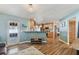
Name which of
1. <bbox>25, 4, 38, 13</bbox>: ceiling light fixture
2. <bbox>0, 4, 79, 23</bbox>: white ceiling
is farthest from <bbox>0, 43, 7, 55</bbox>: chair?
<bbox>25, 4, 38, 13</bbox>: ceiling light fixture

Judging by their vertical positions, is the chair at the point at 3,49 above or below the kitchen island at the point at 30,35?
below

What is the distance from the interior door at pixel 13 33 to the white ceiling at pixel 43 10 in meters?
Result: 0.26

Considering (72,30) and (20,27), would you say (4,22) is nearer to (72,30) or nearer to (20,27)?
(20,27)

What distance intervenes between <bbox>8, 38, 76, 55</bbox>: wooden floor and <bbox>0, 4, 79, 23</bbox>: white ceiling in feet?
1.92

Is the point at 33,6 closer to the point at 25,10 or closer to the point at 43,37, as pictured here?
the point at 25,10

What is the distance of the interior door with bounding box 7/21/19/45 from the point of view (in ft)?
7.34

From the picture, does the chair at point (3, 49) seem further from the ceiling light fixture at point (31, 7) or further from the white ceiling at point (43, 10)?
the ceiling light fixture at point (31, 7)

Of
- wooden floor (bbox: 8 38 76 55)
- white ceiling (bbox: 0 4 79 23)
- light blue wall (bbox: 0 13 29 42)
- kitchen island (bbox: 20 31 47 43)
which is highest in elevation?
white ceiling (bbox: 0 4 79 23)

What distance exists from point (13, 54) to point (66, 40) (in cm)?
131

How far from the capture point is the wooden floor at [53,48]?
7.06ft

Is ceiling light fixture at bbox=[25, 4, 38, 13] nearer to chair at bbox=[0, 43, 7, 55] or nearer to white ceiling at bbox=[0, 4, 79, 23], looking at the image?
white ceiling at bbox=[0, 4, 79, 23]

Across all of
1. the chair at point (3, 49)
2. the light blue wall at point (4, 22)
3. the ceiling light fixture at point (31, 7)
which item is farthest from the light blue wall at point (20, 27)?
the ceiling light fixture at point (31, 7)
